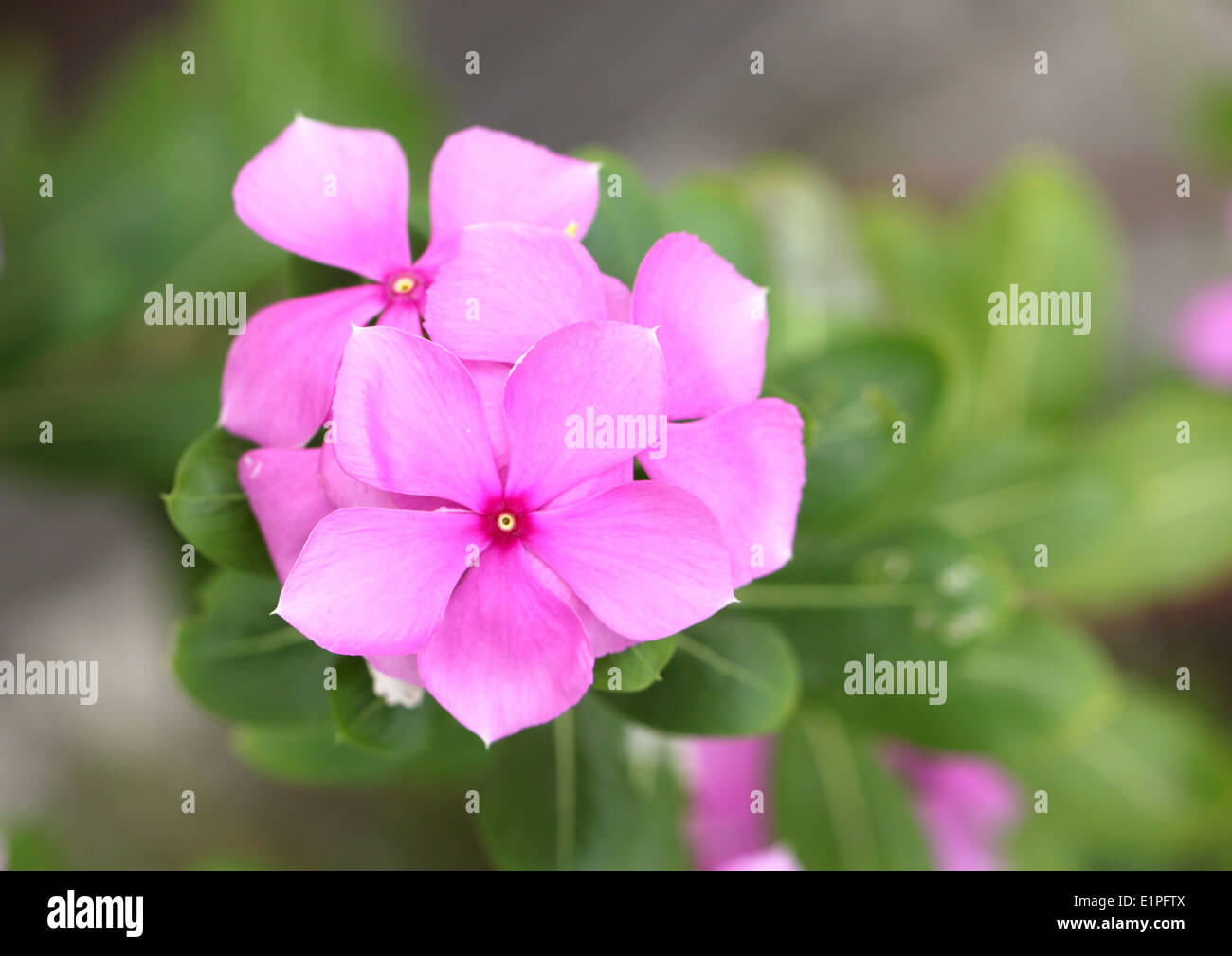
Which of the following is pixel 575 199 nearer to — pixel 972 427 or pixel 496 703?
pixel 496 703

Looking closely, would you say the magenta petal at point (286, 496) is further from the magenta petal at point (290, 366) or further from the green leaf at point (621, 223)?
the green leaf at point (621, 223)

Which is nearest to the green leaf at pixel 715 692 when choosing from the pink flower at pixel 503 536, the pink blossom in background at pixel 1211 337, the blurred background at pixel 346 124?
the pink flower at pixel 503 536

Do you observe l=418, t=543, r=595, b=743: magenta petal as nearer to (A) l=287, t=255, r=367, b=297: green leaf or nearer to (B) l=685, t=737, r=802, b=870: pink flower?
(A) l=287, t=255, r=367, b=297: green leaf

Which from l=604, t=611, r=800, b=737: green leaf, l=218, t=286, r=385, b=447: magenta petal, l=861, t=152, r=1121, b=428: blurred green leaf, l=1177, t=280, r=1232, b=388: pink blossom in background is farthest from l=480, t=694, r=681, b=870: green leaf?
l=1177, t=280, r=1232, b=388: pink blossom in background

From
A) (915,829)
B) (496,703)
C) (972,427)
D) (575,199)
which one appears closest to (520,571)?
(496,703)

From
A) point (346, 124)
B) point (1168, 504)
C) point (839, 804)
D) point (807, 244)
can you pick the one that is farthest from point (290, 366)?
point (1168, 504)
